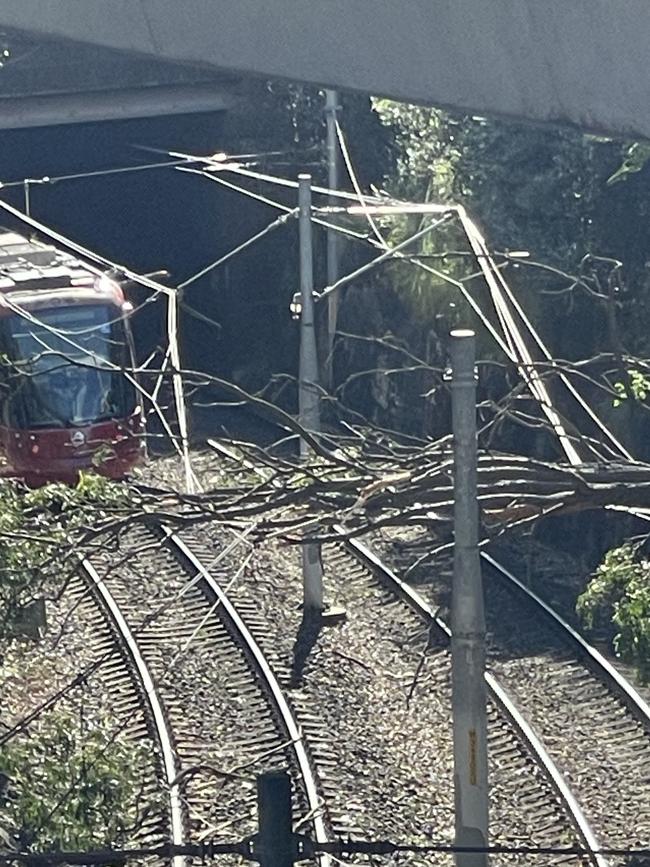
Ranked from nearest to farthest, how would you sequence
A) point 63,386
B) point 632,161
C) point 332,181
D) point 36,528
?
point 36,528
point 63,386
point 632,161
point 332,181

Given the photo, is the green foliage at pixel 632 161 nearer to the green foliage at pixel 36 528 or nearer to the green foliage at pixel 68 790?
the green foliage at pixel 36 528

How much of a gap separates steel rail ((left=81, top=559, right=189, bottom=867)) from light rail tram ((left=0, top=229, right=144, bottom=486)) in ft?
4.66

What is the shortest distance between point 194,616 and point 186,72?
49.8 feet

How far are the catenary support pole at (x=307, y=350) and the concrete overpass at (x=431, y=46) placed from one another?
13.0ft

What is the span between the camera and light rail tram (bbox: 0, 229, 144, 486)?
16781mm

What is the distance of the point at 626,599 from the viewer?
8695 millimetres

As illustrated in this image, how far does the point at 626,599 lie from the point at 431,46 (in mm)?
2932

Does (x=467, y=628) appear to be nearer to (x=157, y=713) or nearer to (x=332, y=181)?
(x=157, y=713)

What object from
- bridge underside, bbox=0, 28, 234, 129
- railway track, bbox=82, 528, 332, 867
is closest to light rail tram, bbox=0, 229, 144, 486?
railway track, bbox=82, 528, 332, 867

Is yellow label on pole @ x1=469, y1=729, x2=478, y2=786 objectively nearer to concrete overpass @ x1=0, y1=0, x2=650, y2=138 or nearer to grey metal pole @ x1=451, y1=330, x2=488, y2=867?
grey metal pole @ x1=451, y1=330, x2=488, y2=867

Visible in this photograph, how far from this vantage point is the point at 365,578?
53.4 feet

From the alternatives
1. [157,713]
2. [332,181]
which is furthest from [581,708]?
[332,181]

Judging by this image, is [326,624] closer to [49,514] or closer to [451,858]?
[451,858]

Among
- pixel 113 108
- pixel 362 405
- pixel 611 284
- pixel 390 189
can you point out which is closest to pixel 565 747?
pixel 611 284
